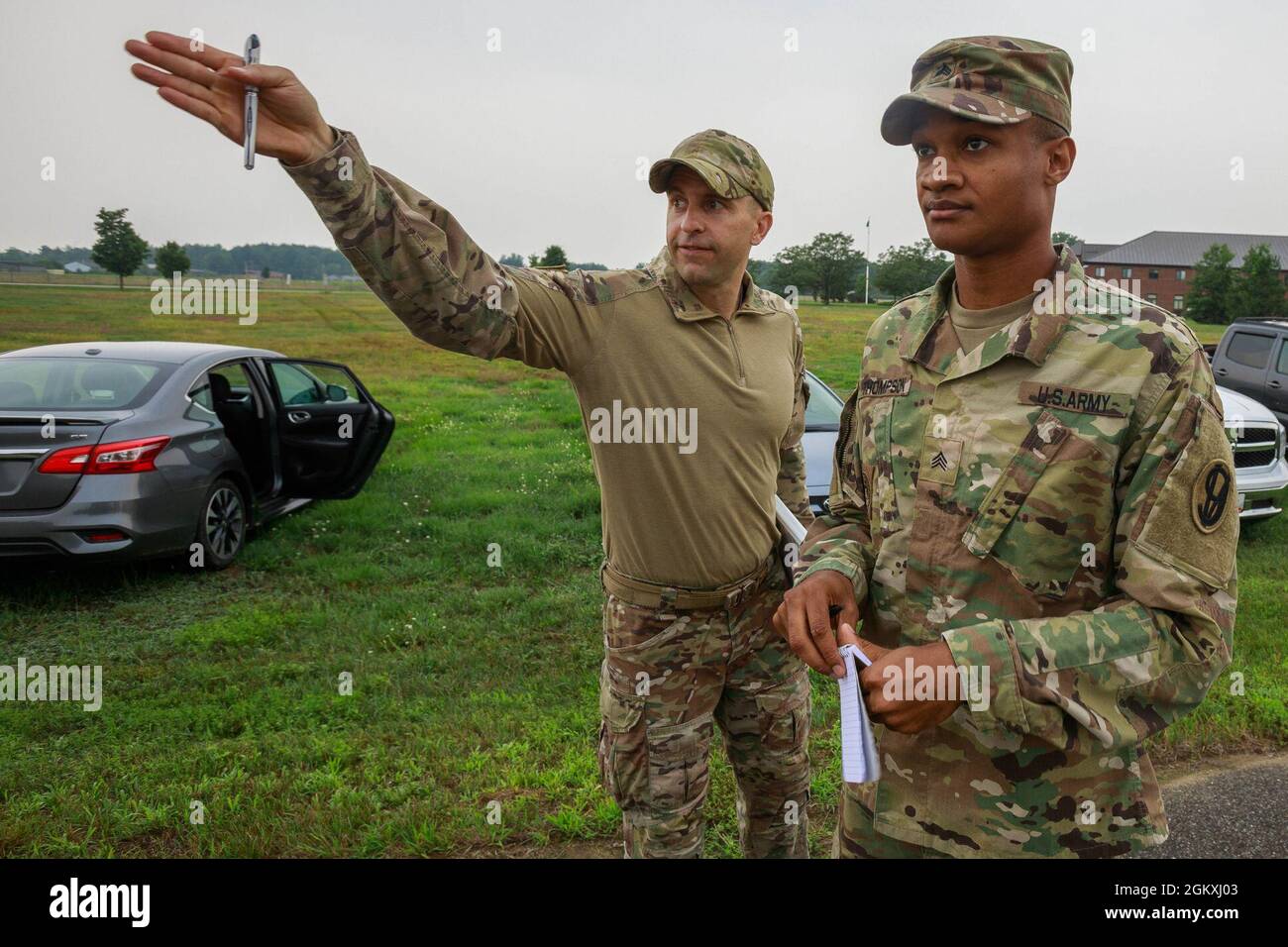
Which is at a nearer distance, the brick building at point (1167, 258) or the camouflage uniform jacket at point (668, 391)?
the camouflage uniform jacket at point (668, 391)

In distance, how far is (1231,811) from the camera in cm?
343

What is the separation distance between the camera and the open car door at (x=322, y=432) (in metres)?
7.19

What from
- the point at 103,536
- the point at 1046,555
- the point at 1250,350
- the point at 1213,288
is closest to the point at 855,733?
the point at 1046,555

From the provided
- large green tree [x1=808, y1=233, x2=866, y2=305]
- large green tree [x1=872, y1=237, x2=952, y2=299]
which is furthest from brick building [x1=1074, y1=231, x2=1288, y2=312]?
large green tree [x1=872, y1=237, x2=952, y2=299]

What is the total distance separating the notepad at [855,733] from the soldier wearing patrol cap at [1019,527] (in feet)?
0.09

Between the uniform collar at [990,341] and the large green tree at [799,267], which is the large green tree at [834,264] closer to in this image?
the large green tree at [799,267]

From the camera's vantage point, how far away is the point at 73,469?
5.11 metres

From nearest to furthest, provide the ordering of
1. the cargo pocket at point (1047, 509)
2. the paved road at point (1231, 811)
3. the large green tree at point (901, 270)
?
the cargo pocket at point (1047, 509)
the paved road at point (1231, 811)
the large green tree at point (901, 270)

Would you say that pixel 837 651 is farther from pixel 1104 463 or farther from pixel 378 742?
pixel 378 742

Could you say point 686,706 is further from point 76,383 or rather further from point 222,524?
point 76,383

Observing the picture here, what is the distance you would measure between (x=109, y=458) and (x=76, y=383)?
78cm

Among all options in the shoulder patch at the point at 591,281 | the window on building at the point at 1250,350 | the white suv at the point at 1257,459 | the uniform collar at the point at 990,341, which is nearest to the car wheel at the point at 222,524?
the shoulder patch at the point at 591,281

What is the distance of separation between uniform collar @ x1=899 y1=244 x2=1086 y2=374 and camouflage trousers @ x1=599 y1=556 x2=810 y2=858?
3.03ft

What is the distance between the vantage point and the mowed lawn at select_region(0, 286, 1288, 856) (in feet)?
10.7
